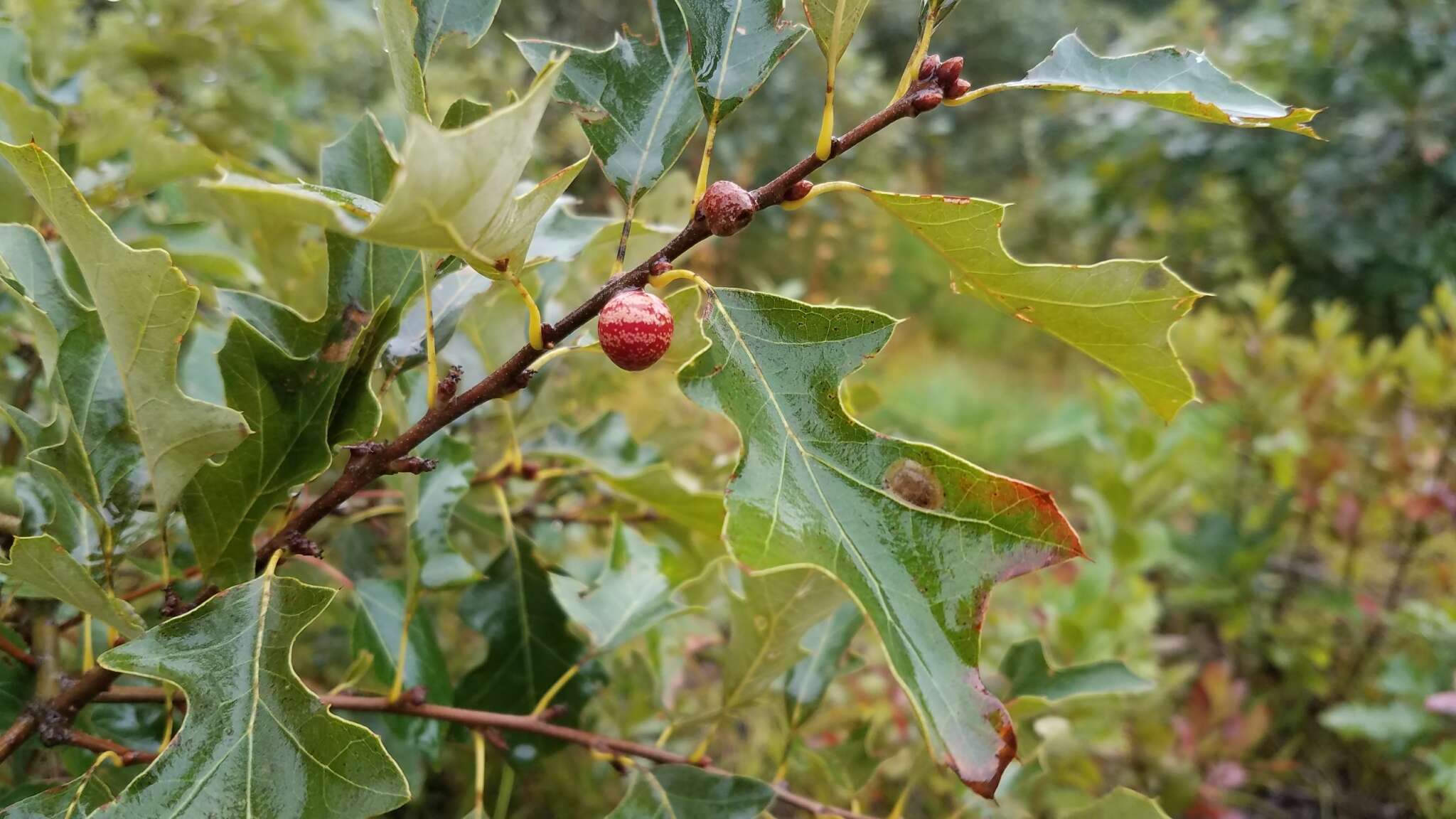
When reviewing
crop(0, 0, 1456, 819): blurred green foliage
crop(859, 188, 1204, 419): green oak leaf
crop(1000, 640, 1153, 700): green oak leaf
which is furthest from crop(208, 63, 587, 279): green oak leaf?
crop(1000, 640, 1153, 700): green oak leaf

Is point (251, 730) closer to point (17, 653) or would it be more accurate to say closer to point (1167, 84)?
point (17, 653)

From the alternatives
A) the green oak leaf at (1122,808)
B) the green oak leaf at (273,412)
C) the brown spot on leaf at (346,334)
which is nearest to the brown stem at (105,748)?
the green oak leaf at (273,412)

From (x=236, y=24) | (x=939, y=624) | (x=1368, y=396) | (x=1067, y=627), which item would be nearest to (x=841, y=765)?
(x=939, y=624)

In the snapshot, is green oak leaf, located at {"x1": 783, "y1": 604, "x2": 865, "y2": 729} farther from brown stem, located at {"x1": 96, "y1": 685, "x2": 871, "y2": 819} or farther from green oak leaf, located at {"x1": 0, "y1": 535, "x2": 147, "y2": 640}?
green oak leaf, located at {"x1": 0, "y1": 535, "x2": 147, "y2": 640}

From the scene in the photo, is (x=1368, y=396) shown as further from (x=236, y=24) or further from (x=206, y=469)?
(x=236, y=24)

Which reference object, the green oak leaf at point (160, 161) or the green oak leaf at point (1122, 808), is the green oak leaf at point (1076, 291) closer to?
the green oak leaf at point (1122, 808)

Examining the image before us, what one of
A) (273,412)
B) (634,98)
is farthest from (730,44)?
(273,412)
